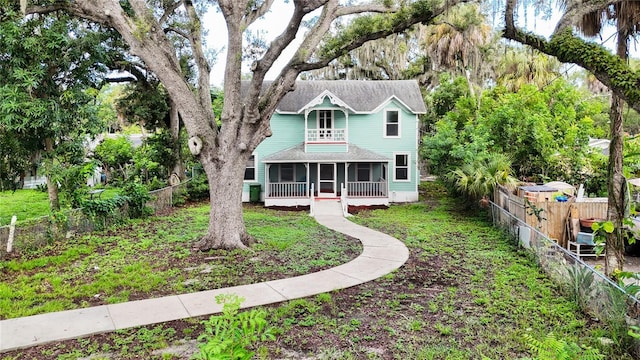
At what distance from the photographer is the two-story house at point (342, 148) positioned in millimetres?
19719

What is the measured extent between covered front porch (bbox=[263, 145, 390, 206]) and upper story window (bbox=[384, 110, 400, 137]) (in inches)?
60.1

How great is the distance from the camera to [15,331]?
5.64m

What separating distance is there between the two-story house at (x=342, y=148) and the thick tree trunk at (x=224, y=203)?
29.6 ft

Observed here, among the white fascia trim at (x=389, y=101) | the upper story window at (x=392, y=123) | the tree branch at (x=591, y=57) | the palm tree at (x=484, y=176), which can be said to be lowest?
the palm tree at (x=484, y=176)

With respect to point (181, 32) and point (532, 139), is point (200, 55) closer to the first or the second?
point (181, 32)

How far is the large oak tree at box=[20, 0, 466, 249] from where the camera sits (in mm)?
9750

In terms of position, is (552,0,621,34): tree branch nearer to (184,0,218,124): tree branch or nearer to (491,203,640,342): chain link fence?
(491,203,640,342): chain link fence

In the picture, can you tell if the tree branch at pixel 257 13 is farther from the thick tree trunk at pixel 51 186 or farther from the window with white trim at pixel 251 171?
the window with white trim at pixel 251 171

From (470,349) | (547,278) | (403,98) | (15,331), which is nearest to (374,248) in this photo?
(547,278)

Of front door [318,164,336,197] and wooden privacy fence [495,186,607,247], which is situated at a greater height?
front door [318,164,336,197]

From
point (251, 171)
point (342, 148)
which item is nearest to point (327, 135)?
point (342, 148)

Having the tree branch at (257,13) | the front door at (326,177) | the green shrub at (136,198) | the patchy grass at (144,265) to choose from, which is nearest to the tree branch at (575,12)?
the patchy grass at (144,265)

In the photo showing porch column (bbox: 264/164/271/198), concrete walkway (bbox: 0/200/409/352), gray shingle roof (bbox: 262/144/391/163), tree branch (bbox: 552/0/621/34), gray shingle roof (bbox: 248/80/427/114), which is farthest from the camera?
gray shingle roof (bbox: 248/80/427/114)

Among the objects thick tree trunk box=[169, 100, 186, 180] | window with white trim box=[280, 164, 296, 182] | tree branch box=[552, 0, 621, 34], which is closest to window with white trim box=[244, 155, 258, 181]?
window with white trim box=[280, 164, 296, 182]
